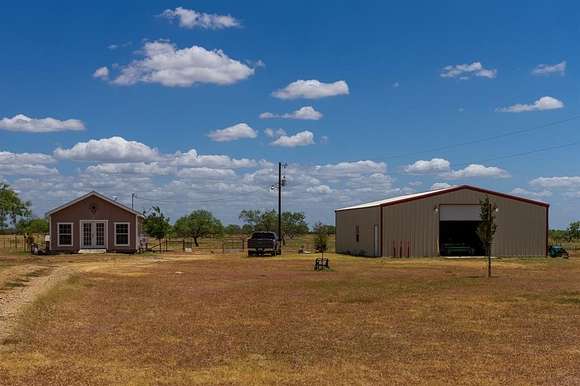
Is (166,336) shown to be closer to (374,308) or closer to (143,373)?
(143,373)

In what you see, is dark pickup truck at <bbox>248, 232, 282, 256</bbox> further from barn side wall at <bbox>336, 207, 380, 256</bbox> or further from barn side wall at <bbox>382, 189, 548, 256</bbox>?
barn side wall at <bbox>382, 189, 548, 256</bbox>

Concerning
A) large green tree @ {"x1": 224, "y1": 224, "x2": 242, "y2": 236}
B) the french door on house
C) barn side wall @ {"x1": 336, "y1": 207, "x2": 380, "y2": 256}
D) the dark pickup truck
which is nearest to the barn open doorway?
barn side wall @ {"x1": 336, "y1": 207, "x2": 380, "y2": 256}

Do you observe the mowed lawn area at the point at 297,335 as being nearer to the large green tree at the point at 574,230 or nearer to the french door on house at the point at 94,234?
the french door on house at the point at 94,234

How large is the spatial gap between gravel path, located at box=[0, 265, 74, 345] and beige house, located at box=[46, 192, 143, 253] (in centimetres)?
2303

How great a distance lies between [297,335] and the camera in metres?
14.1

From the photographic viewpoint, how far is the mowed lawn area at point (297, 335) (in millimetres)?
10531

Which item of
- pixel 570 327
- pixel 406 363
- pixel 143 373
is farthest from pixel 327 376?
pixel 570 327

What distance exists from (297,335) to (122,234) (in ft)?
131

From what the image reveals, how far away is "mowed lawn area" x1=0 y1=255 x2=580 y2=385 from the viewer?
34.6ft

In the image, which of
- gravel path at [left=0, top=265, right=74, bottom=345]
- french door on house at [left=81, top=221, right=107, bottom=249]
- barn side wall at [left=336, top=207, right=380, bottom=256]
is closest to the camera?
gravel path at [left=0, top=265, right=74, bottom=345]

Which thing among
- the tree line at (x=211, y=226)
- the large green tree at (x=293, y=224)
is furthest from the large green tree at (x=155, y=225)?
the large green tree at (x=293, y=224)

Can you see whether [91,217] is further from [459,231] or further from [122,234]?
[459,231]

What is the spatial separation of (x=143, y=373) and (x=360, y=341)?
4.62m

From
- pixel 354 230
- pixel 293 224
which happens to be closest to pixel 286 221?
pixel 293 224
